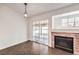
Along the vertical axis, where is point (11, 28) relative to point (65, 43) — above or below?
above

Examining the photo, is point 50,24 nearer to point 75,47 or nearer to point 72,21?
point 72,21

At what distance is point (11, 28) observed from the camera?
246 centimetres

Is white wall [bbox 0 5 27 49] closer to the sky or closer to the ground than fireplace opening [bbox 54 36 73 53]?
closer to the sky

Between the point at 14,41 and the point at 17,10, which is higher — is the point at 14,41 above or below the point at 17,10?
below

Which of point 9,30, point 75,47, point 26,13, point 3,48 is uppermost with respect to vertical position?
point 26,13

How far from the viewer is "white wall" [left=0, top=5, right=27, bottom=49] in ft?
7.68

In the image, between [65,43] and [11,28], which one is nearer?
[11,28]

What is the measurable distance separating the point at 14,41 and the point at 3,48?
325 mm

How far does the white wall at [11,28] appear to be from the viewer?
234 cm

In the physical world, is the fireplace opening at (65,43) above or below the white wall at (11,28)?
below

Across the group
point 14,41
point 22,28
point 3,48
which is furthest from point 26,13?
point 3,48

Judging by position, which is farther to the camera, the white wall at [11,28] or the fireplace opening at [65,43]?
the fireplace opening at [65,43]

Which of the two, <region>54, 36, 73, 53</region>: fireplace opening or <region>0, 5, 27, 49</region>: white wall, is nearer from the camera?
<region>0, 5, 27, 49</region>: white wall
